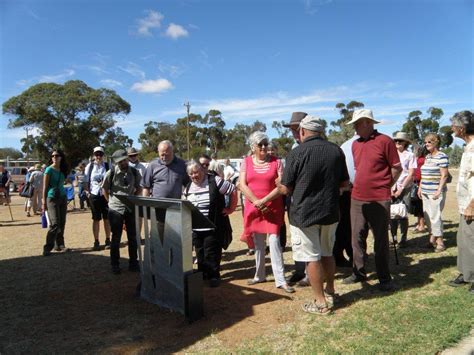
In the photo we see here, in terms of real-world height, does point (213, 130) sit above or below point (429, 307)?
above

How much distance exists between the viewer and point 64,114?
38.3m

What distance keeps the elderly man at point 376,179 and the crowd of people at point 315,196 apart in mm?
12

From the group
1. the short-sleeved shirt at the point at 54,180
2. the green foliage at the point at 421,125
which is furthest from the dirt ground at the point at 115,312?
the green foliage at the point at 421,125

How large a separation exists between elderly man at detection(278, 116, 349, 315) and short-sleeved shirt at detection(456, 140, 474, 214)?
147 centimetres

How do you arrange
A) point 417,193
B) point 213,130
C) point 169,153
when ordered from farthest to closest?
point 213,130 → point 417,193 → point 169,153

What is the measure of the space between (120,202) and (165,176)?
0.91 metres

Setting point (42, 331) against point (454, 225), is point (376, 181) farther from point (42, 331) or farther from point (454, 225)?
point (454, 225)

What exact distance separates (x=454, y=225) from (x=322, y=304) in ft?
20.1

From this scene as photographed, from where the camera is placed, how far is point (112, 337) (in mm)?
3621

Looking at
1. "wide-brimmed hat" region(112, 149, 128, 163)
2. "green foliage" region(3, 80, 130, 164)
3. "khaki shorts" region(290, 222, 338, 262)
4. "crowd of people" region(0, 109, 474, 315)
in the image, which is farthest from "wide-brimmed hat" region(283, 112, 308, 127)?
"green foliage" region(3, 80, 130, 164)

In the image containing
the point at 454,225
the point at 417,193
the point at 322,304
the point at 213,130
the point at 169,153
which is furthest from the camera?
the point at 213,130

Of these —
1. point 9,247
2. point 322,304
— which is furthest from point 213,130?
point 322,304

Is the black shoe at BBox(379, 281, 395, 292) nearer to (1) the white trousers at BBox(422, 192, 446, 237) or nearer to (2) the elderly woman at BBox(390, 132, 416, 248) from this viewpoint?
(2) the elderly woman at BBox(390, 132, 416, 248)

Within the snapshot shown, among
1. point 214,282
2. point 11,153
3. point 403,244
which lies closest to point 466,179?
point 403,244
